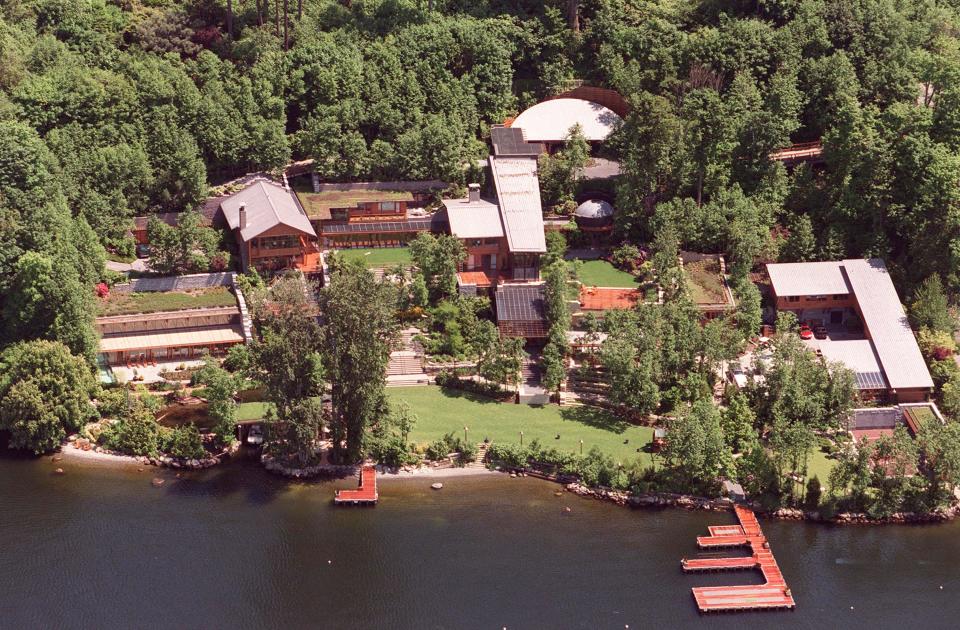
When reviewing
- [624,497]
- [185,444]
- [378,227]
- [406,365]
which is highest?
[378,227]

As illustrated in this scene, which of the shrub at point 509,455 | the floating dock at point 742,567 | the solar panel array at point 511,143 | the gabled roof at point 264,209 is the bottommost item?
the floating dock at point 742,567

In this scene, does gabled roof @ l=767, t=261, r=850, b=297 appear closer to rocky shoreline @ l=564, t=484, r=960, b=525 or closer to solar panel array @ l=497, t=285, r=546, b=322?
solar panel array @ l=497, t=285, r=546, b=322

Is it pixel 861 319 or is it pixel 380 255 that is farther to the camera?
pixel 380 255

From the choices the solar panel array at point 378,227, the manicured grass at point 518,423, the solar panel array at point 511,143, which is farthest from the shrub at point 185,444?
the solar panel array at point 511,143

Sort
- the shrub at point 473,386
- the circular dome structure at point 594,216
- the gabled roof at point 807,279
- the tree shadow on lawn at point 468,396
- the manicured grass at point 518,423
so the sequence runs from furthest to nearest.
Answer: the circular dome structure at point 594,216, the gabled roof at point 807,279, the shrub at point 473,386, the tree shadow on lawn at point 468,396, the manicured grass at point 518,423

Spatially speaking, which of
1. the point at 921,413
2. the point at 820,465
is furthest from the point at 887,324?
the point at 820,465

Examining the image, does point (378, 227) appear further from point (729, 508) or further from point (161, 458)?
point (729, 508)

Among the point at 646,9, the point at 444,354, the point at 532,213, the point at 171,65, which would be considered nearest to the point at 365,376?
the point at 444,354

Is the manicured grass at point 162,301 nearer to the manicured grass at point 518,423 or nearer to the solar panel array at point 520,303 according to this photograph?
the manicured grass at point 518,423
